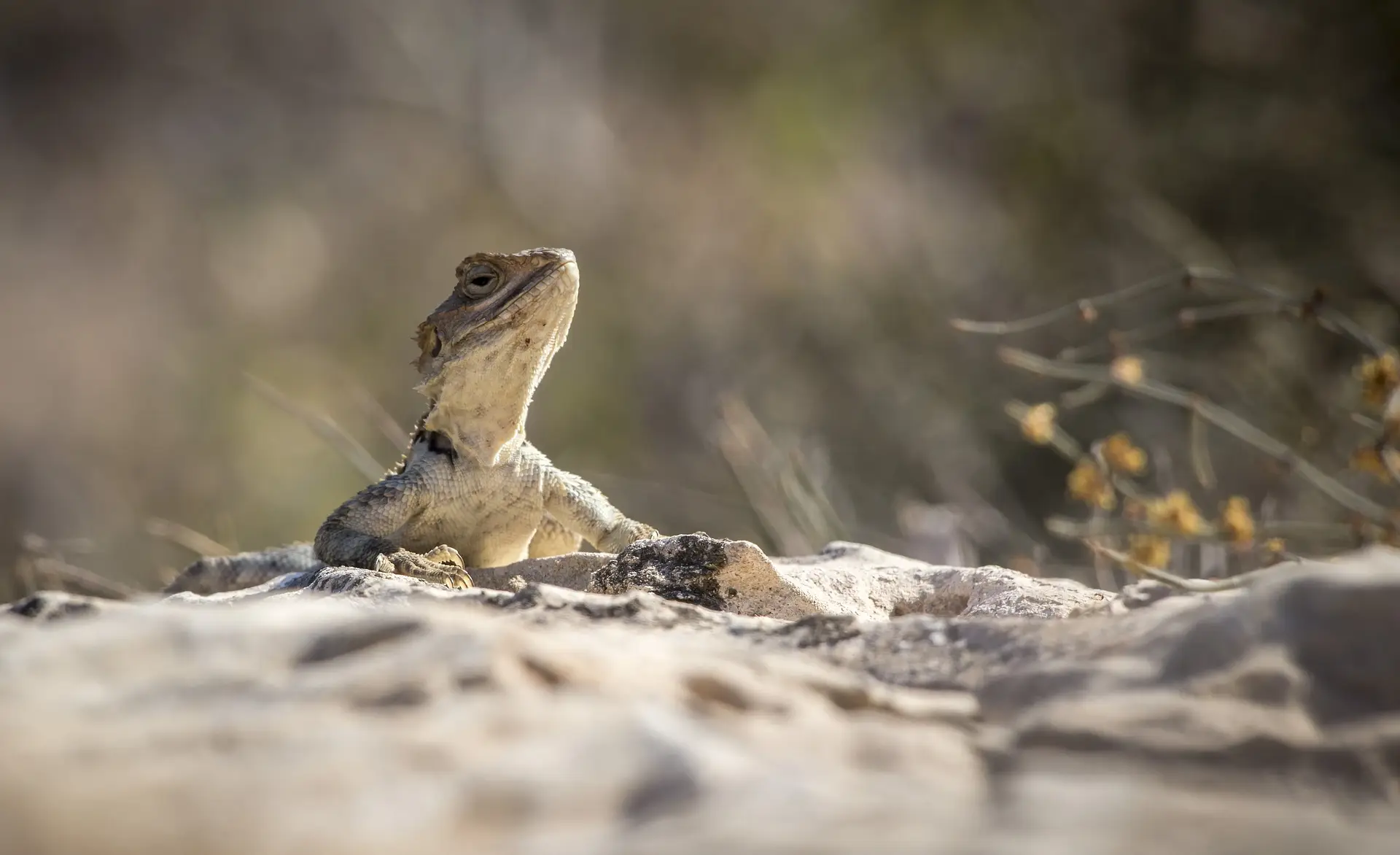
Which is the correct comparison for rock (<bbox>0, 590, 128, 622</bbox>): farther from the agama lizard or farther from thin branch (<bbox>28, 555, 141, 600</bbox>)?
thin branch (<bbox>28, 555, 141, 600</bbox>)

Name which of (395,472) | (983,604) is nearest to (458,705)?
(983,604)

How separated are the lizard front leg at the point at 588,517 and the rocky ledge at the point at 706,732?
A: 234 cm

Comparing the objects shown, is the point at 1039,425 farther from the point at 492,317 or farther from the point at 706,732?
the point at 706,732

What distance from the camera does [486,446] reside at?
464cm

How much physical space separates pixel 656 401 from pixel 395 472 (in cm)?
918

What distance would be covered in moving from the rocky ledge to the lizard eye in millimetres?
2368

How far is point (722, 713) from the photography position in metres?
1.86

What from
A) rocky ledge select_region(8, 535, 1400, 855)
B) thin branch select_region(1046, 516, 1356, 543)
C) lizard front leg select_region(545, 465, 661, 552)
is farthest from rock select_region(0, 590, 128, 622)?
thin branch select_region(1046, 516, 1356, 543)

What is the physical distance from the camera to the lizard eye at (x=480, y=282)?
4.57 metres

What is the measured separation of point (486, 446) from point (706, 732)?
3005 mm

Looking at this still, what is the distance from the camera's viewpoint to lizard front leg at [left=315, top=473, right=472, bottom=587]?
149 inches

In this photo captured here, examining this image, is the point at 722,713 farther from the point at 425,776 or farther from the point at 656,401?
the point at 656,401

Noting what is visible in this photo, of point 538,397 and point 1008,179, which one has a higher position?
point 1008,179

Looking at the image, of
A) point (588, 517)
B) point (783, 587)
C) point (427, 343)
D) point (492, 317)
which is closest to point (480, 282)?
point (492, 317)
